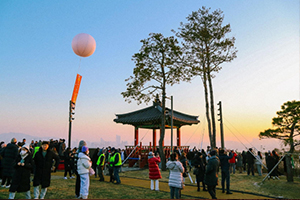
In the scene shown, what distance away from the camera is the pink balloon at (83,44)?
481 inches

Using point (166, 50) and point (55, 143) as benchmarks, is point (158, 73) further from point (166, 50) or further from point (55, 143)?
point (55, 143)

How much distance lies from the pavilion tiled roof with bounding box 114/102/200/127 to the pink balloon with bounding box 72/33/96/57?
11.0 m

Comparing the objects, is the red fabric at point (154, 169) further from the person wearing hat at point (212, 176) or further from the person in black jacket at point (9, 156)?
the person in black jacket at point (9, 156)

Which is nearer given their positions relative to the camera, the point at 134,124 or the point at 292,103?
the point at 292,103

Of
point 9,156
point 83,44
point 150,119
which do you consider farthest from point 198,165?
point 150,119

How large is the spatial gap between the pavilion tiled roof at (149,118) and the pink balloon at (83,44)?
10987mm

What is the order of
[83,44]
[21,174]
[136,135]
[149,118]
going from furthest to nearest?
[136,135] < [149,118] < [83,44] < [21,174]

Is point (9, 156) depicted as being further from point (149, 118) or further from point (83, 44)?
point (149, 118)

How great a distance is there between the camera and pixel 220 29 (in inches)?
701

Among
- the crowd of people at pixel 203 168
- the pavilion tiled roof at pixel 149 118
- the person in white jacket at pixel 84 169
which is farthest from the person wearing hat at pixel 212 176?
the pavilion tiled roof at pixel 149 118

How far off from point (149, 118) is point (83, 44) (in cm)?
1184

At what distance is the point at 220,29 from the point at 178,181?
14583 millimetres

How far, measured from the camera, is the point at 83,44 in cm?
1221

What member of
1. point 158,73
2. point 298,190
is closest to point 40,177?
point 298,190
